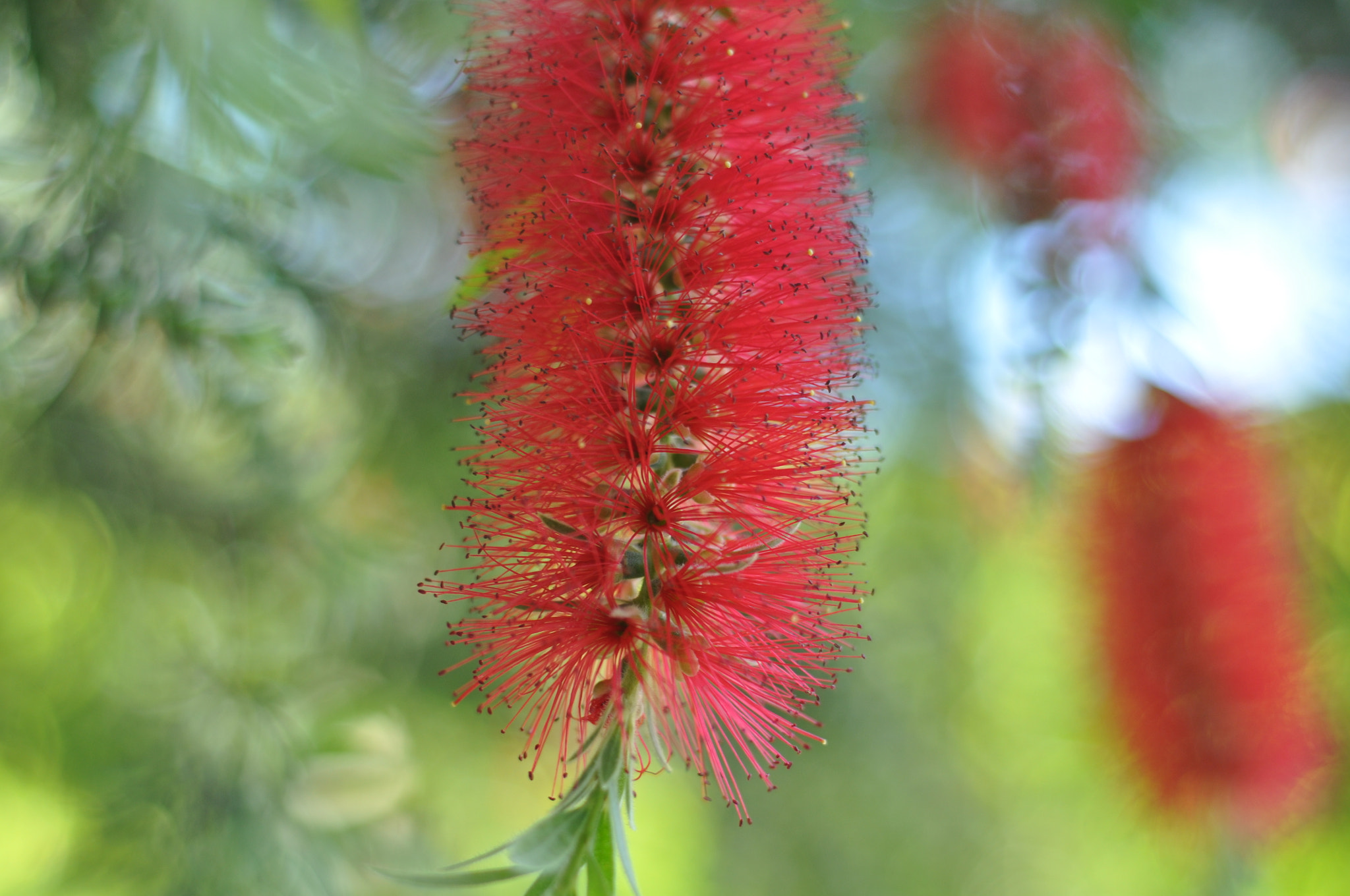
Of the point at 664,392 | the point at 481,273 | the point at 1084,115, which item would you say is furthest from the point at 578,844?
the point at 1084,115

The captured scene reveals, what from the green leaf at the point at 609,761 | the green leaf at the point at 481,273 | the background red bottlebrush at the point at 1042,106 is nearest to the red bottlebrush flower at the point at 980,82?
the background red bottlebrush at the point at 1042,106

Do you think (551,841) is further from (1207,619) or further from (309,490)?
(1207,619)

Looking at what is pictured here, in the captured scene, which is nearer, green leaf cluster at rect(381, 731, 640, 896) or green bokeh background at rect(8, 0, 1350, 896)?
green leaf cluster at rect(381, 731, 640, 896)

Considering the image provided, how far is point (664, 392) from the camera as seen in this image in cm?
86

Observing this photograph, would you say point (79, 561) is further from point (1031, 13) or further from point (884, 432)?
point (1031, 13)

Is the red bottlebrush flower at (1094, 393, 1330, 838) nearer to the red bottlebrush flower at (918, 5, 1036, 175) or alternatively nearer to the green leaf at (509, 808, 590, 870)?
the red bottlebrush flower at (918, 5, 1036, 175)

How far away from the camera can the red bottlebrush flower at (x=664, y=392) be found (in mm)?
847

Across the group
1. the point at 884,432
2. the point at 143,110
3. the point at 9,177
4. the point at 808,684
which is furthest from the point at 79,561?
the point at 808,684

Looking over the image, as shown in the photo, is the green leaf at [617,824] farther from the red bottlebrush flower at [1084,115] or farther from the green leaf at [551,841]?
the red bottlebrush flower at [1084,115]

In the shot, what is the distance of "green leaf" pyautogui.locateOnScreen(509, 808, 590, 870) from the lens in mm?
727

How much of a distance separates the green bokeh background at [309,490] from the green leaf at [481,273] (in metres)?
0.14

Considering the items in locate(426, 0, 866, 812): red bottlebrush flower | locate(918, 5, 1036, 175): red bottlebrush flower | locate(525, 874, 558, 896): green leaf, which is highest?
locate(918, 5, 1036, 175): red bottlebrush flower

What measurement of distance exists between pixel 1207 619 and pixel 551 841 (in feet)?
6.75

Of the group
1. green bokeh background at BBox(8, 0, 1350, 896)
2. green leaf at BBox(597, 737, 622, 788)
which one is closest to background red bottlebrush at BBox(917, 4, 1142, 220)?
green bokeh background at BBox(8, 0, 1350, 896)
